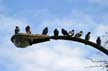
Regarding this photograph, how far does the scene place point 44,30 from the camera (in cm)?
909

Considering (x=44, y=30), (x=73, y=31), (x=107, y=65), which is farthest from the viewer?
(x=107, y=65)

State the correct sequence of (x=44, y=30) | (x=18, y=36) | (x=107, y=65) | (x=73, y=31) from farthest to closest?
(x=107, y=65) → (x=44, y=30) → (x=73, y=31) → (x=18, y=36)

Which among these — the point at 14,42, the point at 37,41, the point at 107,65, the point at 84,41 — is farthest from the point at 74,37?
the point at 107,65

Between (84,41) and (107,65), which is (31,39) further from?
(107,65)

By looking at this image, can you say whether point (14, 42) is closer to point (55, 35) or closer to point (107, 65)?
point (55, 35)

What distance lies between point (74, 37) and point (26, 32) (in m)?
1.05

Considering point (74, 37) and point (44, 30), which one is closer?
point (74, 37)

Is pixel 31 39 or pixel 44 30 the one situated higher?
pixel 44 30

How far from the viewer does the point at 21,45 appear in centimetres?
793

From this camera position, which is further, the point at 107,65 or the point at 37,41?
the point at 107,65

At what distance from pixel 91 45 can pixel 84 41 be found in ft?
0.57

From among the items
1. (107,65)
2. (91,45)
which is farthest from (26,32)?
(107,65)

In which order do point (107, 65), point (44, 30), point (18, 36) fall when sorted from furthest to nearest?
point (107, 65) → point (44, 30) → point (18, 36)

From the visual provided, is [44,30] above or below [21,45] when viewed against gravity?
above
